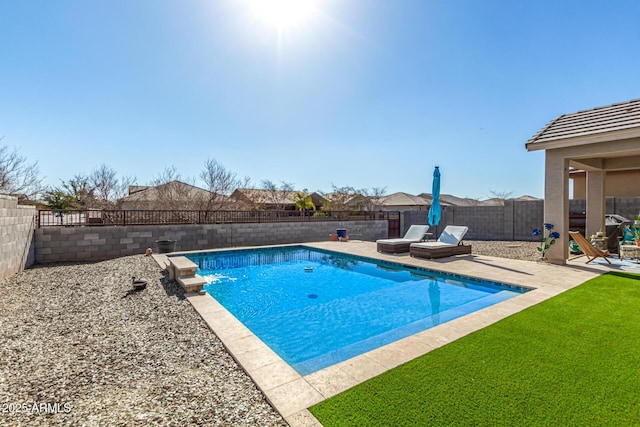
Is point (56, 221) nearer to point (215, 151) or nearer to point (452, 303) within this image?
point (215, 151)

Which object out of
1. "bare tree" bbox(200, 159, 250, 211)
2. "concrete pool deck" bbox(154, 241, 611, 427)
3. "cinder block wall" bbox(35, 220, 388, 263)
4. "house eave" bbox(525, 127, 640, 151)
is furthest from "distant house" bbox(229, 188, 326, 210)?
"concrete pool deck" bbox(154, 241, 611, 427)

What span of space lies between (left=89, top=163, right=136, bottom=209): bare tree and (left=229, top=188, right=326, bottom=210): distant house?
7974 millimetres

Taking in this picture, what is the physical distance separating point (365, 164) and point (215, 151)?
16626 millimetres

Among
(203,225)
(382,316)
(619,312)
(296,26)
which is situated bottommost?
(382,316)

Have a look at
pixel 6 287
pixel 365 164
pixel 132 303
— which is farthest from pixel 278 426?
pixel 365 164

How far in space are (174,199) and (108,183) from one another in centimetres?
805

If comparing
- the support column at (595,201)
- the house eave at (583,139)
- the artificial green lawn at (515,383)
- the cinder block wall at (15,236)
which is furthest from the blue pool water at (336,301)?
the support column at (595,201)

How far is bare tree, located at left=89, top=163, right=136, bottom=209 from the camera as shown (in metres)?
22.0

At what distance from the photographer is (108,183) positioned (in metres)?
22.3

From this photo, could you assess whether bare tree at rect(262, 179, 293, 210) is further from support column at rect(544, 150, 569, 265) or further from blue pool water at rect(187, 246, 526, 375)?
support column at rect(544, 150, 569, 265)

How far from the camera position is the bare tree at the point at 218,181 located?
19.7 meters

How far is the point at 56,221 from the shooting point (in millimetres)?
11000

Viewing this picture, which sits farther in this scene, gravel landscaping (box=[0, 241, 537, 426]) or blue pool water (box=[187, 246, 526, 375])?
blue pool water (box=[187, 246, 526, 375])

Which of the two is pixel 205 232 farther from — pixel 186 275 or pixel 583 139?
pixel 583 139
